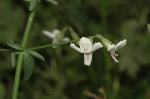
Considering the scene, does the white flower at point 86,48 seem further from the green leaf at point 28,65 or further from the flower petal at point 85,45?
the green leaf at point 28,65

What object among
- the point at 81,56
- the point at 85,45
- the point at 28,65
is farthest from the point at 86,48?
the point at 81,56

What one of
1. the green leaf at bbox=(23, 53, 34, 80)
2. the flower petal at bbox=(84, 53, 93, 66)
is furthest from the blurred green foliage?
the flower petal at bbox=(84, 53, 93, 66)

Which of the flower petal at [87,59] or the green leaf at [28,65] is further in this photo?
the green leaf at [28,65]

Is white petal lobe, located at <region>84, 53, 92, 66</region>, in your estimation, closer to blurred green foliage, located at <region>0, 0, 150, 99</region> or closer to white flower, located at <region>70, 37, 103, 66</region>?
white flower, located at <region>70, 37, 103, 66</region>

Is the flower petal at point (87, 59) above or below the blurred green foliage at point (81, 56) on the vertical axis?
below

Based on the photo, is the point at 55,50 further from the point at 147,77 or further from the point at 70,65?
the point at 147,77

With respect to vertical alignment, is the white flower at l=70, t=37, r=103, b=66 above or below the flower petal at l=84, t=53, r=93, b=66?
above

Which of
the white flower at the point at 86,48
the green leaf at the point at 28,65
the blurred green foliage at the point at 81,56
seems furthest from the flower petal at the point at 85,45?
the blurred green foliage at the point at 81,56

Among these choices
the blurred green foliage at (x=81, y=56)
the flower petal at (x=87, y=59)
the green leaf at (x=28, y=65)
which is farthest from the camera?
the blurred green foliage at (x=81, y=56)
